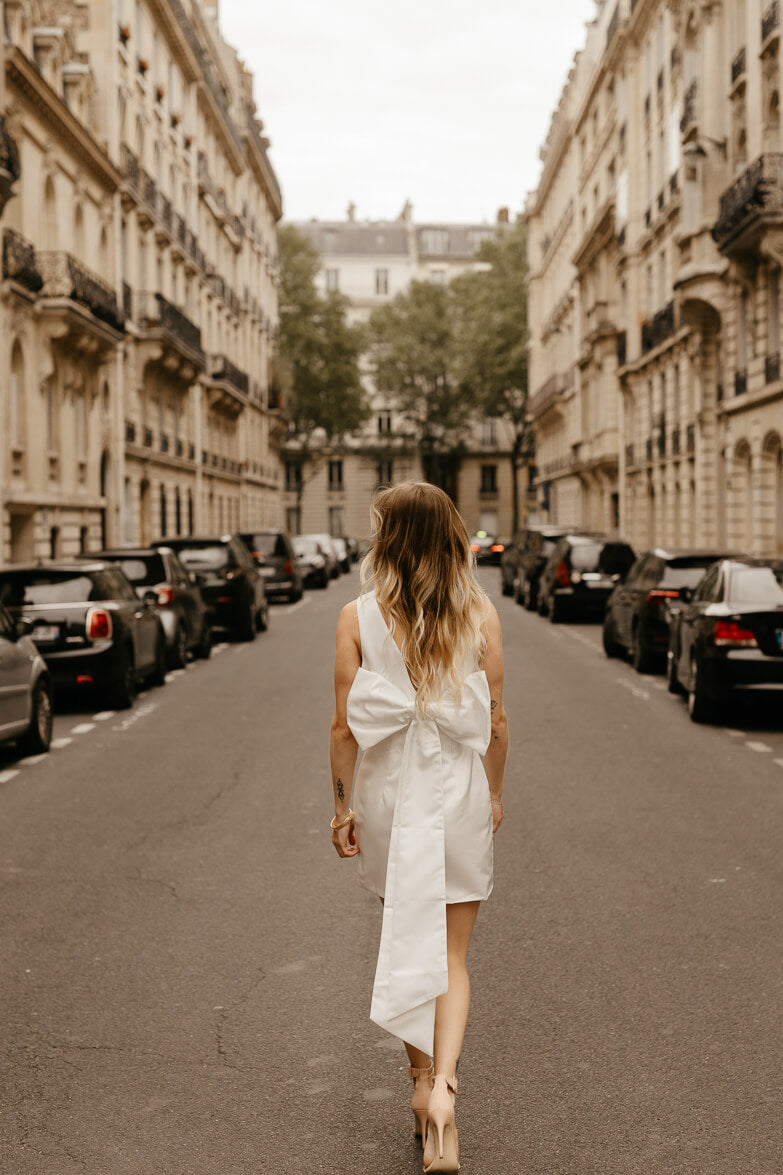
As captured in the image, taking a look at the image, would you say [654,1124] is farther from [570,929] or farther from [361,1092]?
[570,929]

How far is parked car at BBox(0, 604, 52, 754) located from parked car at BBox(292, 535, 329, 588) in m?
31.7

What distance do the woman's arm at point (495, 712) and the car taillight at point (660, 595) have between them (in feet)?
41.3

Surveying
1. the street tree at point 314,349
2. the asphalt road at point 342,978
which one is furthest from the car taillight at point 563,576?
the street tree at point 314,349

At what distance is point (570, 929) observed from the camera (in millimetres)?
6051

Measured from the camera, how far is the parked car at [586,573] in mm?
26047

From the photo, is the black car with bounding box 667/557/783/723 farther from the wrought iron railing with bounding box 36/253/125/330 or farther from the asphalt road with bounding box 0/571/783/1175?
the wrought iron railing with bounding box 36/253/125/330

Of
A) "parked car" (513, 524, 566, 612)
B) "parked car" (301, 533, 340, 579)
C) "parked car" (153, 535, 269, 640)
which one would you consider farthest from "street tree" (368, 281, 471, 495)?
"parked car" (153, 535, 269, 640)

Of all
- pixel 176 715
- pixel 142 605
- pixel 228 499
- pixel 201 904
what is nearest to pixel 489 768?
pixel 201 904

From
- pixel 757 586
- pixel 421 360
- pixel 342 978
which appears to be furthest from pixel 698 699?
pixel 421 360

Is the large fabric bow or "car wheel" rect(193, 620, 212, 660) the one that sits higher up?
the large fabric bow

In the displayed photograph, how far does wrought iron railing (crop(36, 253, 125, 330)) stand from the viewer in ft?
94.0

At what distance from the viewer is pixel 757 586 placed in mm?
12547

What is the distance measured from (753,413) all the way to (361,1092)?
2786 cm

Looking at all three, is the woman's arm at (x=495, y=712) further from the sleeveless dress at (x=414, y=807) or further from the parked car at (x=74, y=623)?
the parked car at (x=74, y=623)
